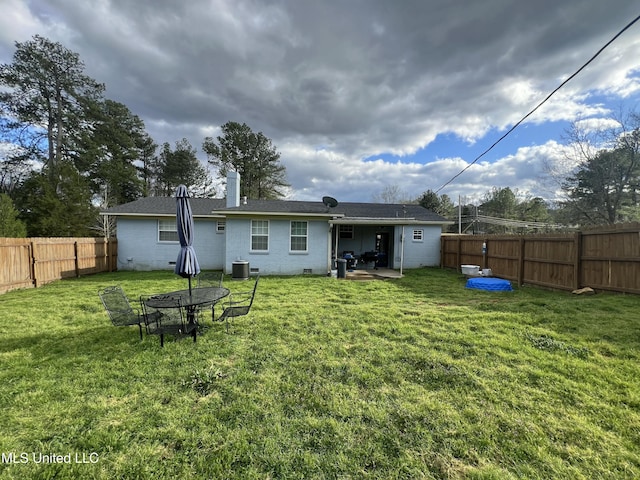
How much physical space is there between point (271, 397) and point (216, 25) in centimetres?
1209

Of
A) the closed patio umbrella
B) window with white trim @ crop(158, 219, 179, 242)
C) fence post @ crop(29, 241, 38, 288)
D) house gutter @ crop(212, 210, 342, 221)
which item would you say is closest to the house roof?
house gutter @ crop(212, 210, 342, 221)

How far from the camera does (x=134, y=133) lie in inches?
949

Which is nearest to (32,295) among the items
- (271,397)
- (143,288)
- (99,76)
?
(143,288)

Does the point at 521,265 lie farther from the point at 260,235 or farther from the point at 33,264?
the point at 33,264

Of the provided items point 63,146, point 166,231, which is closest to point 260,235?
point 166,231

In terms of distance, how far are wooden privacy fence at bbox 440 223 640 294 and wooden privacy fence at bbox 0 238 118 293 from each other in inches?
702

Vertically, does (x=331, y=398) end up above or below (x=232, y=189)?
below

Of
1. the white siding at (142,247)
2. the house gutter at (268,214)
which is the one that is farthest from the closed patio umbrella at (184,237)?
the white siding at (142,247)

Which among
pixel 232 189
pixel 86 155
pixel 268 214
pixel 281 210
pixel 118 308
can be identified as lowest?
pixel 118 308

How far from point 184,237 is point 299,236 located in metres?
7.46

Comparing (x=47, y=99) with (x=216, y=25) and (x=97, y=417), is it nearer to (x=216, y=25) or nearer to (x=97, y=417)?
(x=216, y=25)

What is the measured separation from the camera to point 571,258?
8.12 m

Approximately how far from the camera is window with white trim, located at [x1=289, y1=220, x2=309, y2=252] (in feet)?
39.3

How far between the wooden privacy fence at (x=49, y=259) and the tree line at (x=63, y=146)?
11.0 feet
